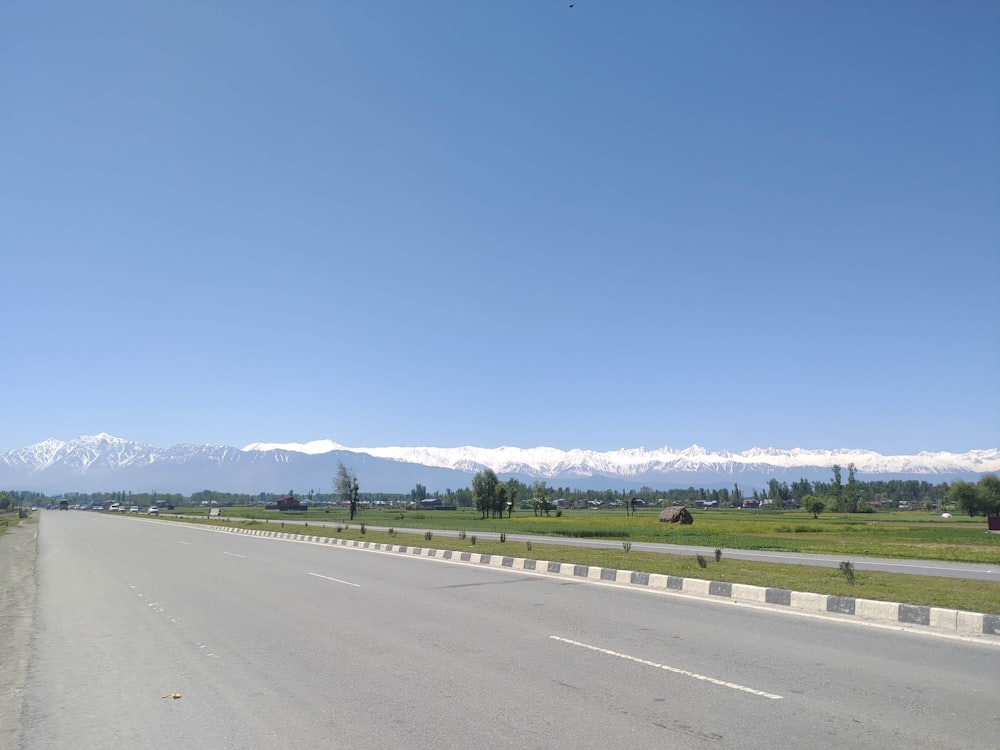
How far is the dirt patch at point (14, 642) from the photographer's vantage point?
21.5 feet

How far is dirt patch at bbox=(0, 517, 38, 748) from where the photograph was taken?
6547 mm

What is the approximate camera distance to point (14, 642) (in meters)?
10.6

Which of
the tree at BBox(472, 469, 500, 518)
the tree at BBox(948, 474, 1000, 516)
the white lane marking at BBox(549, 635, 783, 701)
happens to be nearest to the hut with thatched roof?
the tree at BBox(472, 469, 500, 518)

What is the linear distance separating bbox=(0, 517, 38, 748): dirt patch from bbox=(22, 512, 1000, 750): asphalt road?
0.52 feet

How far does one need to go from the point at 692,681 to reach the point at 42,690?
7479 mm

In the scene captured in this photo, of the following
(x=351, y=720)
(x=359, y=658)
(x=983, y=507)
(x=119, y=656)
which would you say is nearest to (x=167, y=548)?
(x=119, y=656)

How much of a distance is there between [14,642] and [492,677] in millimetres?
8561

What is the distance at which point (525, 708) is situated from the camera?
623 cm

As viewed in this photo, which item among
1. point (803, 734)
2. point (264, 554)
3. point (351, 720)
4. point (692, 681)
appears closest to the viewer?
point (803, 734)

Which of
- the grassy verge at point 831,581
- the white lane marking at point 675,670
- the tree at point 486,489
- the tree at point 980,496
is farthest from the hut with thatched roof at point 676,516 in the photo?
the tree at point 980,496

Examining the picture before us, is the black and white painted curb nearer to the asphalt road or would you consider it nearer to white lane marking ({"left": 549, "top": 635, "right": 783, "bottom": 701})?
the asphalt road

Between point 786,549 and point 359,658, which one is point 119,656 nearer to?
point 359,658

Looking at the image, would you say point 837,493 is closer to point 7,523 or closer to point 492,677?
point 7,523

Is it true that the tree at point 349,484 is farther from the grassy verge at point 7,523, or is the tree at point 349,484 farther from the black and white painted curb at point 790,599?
the black and white painted curb at point 790,599
